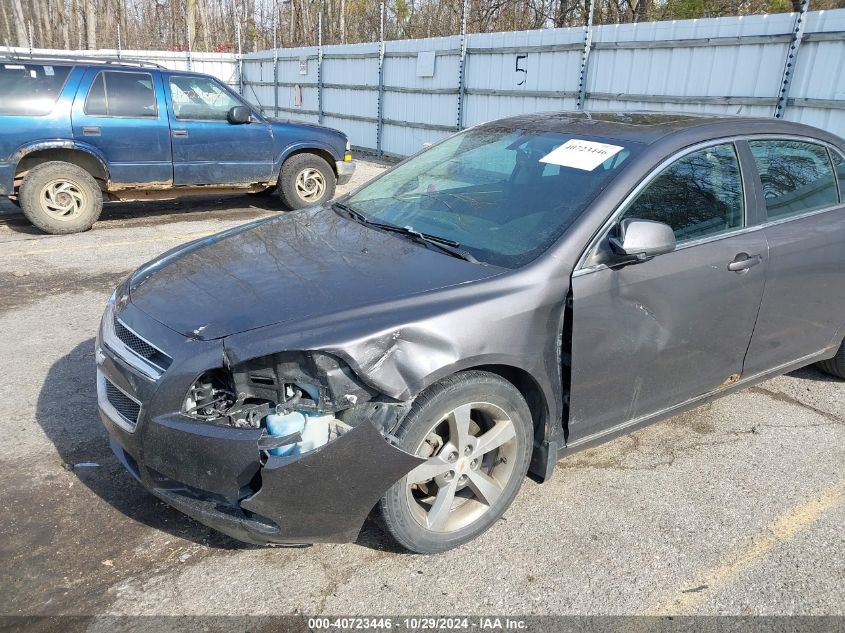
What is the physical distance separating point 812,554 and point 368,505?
6.31 ft

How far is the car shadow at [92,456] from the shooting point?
2836 millimetres

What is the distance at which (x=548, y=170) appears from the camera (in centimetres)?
325

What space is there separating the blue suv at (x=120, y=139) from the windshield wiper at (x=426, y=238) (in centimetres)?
563

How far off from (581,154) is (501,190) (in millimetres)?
423

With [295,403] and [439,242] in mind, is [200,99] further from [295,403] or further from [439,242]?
[295,403]

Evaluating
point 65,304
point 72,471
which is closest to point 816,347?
point 72,471

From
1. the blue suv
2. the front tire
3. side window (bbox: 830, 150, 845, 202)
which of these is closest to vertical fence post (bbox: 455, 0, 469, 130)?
the blue suv

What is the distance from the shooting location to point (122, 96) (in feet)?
26.0

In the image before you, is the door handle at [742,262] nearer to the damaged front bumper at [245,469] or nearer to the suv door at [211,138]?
→ the damaged front bumper at [245,469]

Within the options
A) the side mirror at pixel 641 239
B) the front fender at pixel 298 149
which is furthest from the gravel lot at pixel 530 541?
the front fender at pixel 298 149

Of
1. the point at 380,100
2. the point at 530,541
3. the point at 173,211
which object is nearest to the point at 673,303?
the point at 530,541

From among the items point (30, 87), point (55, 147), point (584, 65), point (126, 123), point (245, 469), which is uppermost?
point (584, 65)

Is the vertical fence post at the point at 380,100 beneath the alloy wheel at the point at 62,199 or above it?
above

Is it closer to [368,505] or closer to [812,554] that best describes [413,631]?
[368,505]
